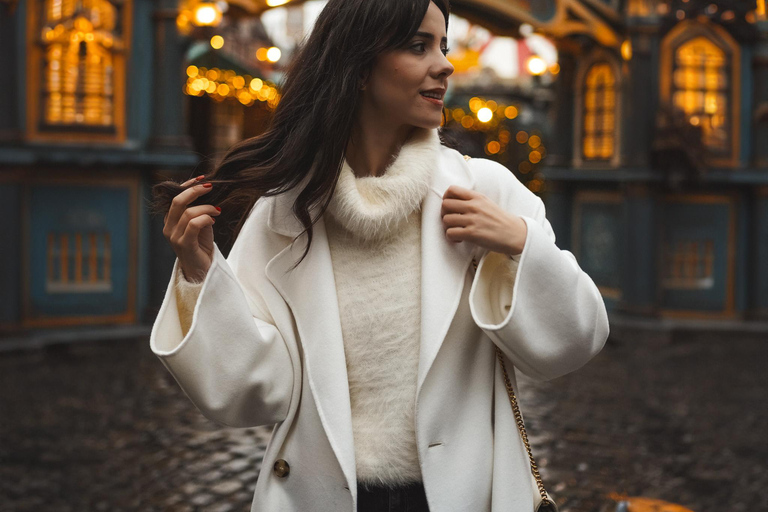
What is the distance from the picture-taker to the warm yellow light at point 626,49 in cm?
1246

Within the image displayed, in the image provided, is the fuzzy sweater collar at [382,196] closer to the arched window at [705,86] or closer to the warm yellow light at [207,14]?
the warm yellow light at [207,14]

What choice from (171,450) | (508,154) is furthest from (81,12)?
(508,154)

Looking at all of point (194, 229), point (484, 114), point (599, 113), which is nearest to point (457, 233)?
point (194, 229)

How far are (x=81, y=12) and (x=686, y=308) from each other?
28.6 ft

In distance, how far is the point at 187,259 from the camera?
1858 millimetres

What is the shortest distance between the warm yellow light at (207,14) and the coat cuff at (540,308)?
9760mm

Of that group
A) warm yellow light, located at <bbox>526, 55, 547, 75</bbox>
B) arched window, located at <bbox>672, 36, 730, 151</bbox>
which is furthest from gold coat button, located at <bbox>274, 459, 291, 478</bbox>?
warm yellow light, located at <bbox>526, 55, 547, 75</bbox>

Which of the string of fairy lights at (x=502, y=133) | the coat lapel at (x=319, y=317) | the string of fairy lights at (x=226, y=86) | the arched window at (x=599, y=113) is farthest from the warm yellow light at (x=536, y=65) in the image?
the coat lapel at (x=319, y=317)

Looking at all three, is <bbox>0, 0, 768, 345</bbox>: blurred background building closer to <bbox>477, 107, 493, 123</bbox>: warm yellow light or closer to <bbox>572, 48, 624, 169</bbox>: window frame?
<bbox>572, 48, 624, 169</bbox>: window frame

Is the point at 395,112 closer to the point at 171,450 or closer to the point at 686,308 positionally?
the point at 171,450

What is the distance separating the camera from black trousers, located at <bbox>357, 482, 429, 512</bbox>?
191cm

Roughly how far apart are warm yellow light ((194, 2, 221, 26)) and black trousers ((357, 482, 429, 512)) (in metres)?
9.82

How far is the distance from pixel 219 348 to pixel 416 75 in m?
0.68

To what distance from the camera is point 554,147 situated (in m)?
14.0
